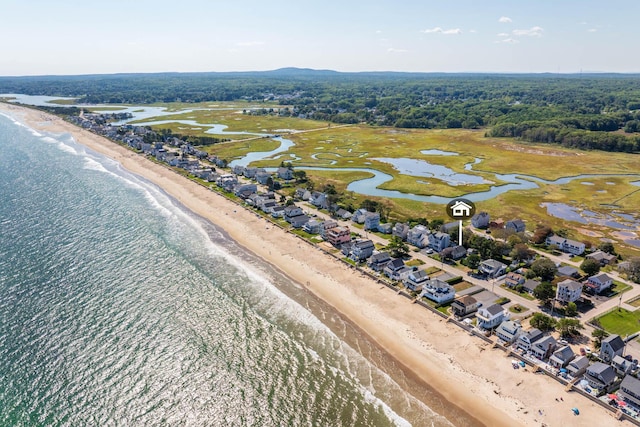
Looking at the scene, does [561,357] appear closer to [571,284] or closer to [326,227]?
[571,284]

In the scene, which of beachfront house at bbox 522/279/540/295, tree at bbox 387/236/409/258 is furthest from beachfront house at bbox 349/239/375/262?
beachfront house at bbox 522/279/540/295

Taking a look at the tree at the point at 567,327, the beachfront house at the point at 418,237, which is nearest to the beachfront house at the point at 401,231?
the beachfront house at the point at 418,237

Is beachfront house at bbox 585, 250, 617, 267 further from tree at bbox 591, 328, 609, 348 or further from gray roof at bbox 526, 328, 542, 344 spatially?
gray roof at bbox 526, 328, 542, 344

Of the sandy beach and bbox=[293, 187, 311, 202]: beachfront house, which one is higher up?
bbox=[293, 187, 311, 202]: beachfront house

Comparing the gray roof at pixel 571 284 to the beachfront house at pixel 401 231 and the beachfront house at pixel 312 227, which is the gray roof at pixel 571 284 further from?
the beachfront house at pixel 312 227

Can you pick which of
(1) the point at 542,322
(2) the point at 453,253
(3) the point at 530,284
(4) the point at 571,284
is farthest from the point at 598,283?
(2) the point at 453,253

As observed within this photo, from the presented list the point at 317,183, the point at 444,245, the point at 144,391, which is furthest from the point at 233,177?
the point at 144,391
